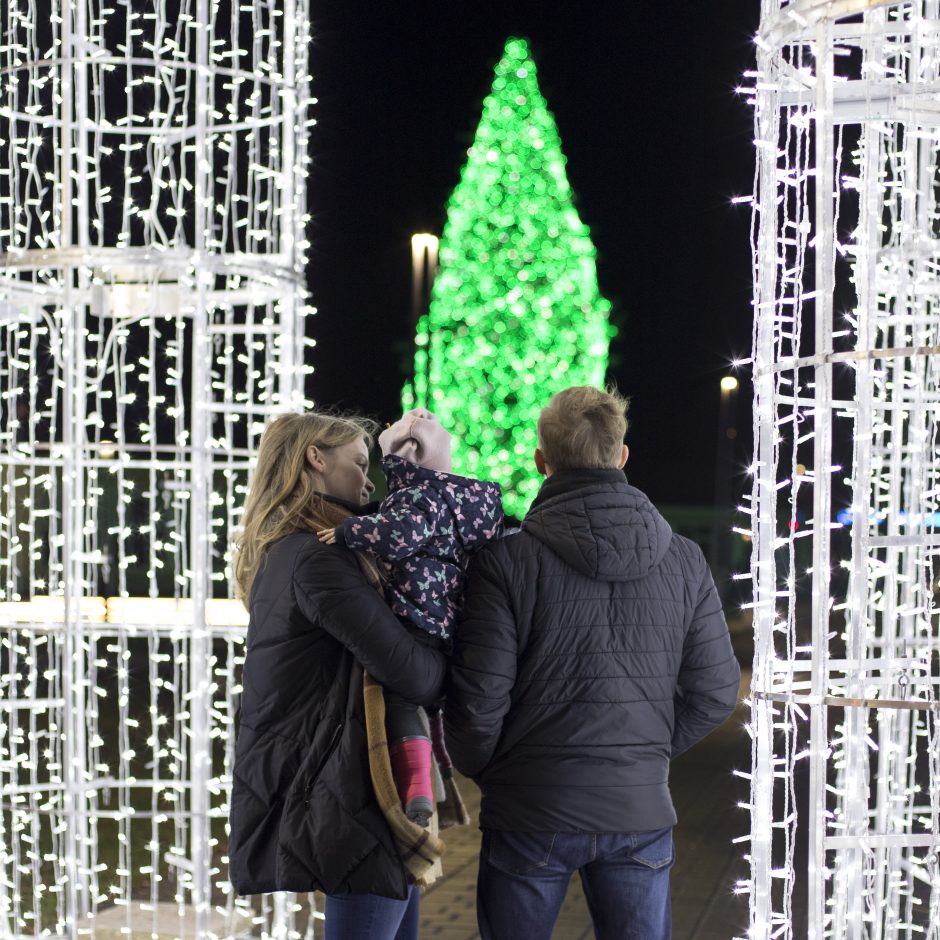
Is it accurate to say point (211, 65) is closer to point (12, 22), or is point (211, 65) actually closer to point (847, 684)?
point (12, 22)

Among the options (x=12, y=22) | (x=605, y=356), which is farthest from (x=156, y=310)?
(x=605, y=356)

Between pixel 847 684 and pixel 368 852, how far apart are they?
4.49 feet

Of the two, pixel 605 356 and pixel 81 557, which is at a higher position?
pixel 605 356

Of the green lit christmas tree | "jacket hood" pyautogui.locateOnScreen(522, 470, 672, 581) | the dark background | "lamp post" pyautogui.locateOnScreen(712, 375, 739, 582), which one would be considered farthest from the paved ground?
"lamp post" pyautogui.locateOnScreen(712, 375, 739, 582)

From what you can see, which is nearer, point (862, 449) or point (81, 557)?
point (862, 449)

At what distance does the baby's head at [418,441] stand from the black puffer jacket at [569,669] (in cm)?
24

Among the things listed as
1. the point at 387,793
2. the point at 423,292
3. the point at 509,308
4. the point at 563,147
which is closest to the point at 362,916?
the point at 387,793

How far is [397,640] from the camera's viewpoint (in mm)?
2355

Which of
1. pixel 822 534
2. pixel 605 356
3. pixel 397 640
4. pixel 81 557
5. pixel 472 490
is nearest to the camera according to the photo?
pixel 397 640

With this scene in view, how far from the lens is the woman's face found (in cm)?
262

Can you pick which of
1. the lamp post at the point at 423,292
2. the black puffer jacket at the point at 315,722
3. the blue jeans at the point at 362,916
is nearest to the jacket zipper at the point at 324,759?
the black puffer jacket at the point at 315,722

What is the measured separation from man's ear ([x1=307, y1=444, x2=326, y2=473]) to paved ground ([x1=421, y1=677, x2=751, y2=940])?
2456 millimetres

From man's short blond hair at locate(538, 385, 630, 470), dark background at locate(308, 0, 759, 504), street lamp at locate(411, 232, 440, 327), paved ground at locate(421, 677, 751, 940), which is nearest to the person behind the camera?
man's short blond hair at locate(538, 385, 630, 470)

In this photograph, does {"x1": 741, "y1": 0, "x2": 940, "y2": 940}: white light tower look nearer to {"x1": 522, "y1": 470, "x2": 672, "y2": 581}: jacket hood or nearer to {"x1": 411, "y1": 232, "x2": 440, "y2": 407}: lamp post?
{"x1": 522, "y1": 470, "x2": 672, "y2": 581}: jacket hood
